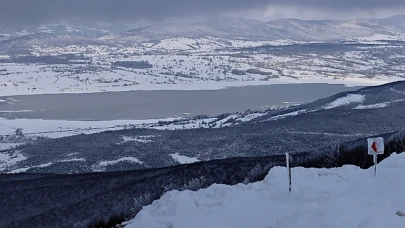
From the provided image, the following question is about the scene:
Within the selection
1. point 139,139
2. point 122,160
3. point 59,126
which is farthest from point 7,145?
point 122,160

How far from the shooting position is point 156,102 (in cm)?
6662

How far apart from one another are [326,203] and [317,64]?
117 meters

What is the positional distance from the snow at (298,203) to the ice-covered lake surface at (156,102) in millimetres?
45487

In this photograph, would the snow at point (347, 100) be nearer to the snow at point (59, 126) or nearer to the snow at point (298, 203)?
the snow at point (59, 126)

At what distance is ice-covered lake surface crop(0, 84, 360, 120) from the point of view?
2245 inches

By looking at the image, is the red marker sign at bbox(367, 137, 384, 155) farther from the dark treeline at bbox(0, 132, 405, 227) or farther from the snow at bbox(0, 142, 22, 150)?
the snow at bbox(0, 142, 22, 150)

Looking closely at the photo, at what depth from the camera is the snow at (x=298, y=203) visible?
6254 millimetres

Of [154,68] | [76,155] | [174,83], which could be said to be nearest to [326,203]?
[76,155]

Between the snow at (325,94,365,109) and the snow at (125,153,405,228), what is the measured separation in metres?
35.4

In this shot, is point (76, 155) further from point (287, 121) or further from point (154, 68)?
point (154, 68)

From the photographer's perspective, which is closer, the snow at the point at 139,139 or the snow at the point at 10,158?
the snow at the point at 10,158

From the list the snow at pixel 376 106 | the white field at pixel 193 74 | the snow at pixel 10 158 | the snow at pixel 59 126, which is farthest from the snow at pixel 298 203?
the white field at pixel 193 74

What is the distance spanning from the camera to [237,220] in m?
6.90

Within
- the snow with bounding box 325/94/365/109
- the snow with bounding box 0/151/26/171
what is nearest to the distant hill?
the snow with bounding box 0/151/26/171
